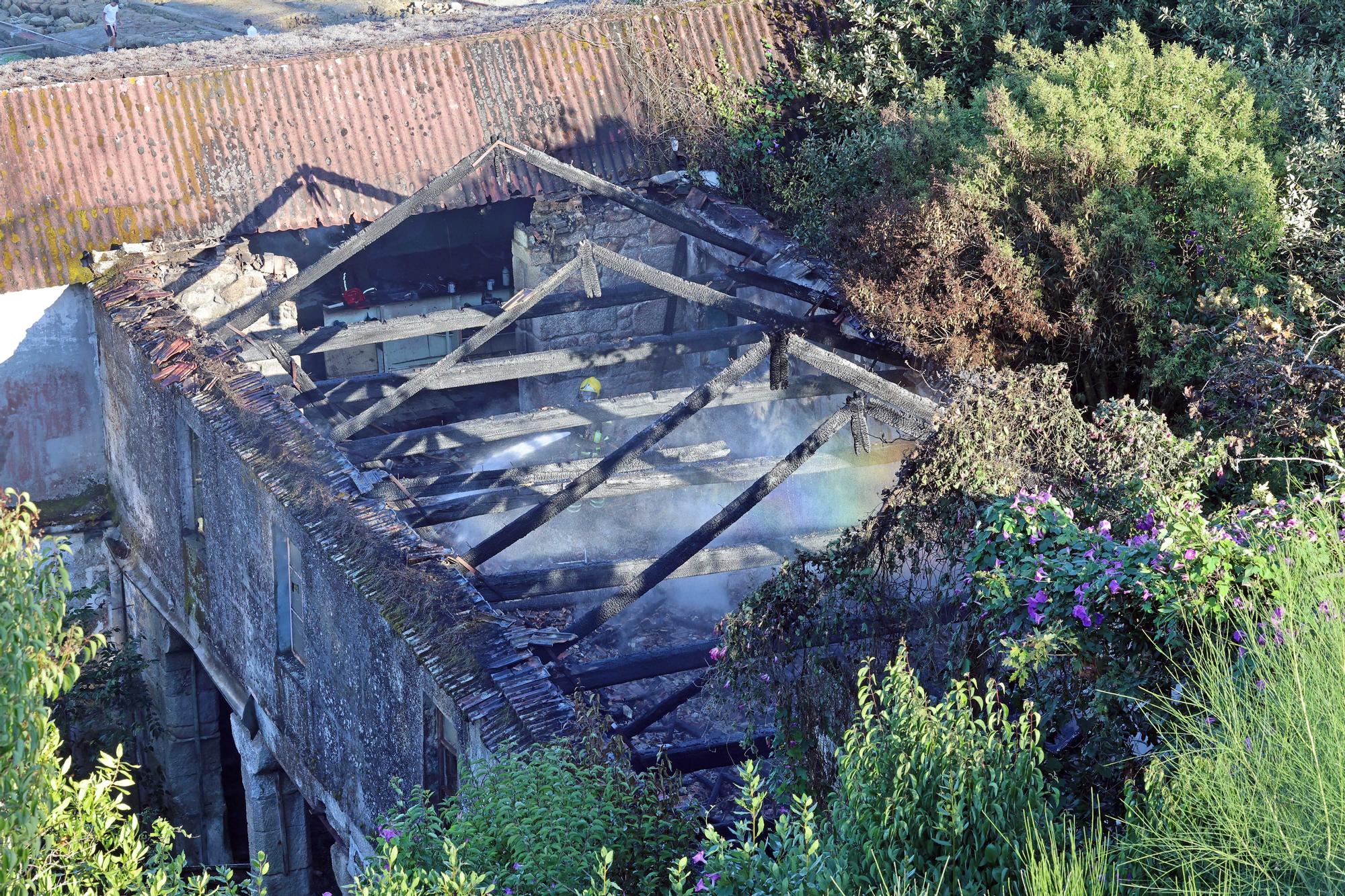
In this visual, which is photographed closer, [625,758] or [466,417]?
[625,758]

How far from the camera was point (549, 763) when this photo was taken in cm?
694

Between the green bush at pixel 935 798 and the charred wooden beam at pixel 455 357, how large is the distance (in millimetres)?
6644

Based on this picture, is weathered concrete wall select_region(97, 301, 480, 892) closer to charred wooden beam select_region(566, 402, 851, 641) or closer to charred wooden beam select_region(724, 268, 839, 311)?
charred wooden beam select_region(566, 402, 851, 641)

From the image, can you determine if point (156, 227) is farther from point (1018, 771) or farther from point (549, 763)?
point (1018, 771)

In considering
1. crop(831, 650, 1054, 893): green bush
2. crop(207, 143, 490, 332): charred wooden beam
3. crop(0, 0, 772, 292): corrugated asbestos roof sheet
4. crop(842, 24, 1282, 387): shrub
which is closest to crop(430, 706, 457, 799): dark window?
crop(831, 650, 1054, 893): green bush

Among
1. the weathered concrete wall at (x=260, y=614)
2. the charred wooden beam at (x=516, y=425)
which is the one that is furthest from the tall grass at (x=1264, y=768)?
the charred wooden beam at (x=516, y=425)

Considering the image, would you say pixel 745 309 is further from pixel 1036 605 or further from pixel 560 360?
pixel 1036 605

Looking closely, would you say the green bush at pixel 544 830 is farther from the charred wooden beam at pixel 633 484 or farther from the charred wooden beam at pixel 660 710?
the charred wooden beam at pixel 633 484

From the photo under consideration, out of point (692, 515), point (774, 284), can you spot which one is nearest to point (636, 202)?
point (774, 284)

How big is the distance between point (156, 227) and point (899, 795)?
37.5 feet

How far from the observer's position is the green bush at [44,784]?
19.1 feet

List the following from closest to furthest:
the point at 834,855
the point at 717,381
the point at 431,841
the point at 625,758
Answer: the point at 834,855 → the point at 431,841 → the point at 625,758 → the point at 717,381

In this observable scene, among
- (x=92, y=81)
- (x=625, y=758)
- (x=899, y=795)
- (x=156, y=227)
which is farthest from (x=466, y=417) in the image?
(x=899, y=795)

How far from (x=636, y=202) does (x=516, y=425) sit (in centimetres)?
240
